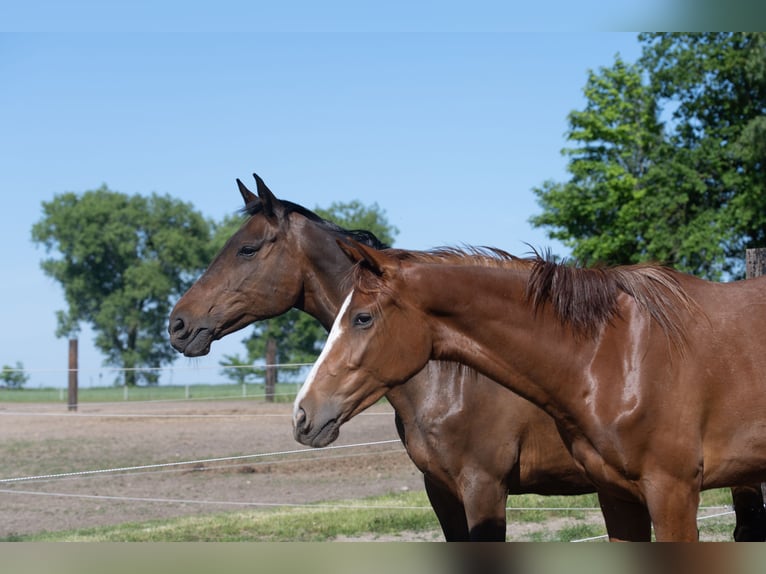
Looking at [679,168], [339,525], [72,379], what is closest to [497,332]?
[339,525]

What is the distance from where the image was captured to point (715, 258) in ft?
78.2

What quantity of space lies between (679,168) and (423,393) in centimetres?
2291

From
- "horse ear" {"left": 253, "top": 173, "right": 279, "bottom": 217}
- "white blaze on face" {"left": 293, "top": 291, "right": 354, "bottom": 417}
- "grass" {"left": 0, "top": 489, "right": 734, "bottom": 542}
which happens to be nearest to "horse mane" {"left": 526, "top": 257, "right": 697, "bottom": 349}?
"white blaze on face" {"left": 293, "top": 291, "right": 354, "bottom": 417}

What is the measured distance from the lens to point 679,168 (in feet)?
80.7

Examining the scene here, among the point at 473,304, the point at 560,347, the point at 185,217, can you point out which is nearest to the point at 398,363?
the point at 473,304

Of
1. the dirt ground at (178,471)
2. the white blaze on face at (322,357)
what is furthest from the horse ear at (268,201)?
the dirt ground at (178,471)

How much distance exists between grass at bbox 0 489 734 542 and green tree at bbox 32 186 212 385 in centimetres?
4091

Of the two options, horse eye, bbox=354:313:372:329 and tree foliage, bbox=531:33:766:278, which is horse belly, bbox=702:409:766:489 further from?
tree foliage, bbox=531:33:766:278

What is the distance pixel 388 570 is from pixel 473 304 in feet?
6.08

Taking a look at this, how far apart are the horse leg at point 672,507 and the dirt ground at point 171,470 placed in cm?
498

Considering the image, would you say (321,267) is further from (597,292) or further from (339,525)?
(339,525)

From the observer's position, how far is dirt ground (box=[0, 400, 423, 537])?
873 cm

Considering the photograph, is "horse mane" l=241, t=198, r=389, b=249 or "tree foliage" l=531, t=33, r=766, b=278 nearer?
"horse mane" l=241, t=198, r=389, b=249

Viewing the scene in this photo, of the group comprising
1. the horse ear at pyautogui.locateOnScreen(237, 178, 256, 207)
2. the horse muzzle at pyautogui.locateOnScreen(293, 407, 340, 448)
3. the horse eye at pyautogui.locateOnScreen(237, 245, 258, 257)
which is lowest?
the horse muzzle at pyautogui.locateOnScreen(293, 407, 340, 448)
